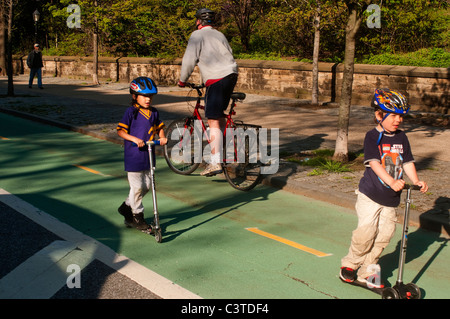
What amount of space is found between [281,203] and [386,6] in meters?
12.1

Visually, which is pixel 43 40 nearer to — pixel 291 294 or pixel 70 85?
pixel 70 85

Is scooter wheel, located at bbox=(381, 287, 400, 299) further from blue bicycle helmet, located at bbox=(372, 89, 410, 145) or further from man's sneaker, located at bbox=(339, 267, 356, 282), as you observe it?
blue bicycle helmet, located at bbox=(372, 89, 410, 145)

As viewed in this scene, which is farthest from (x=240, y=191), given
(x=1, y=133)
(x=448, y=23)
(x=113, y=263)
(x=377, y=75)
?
(x=448, y=23)

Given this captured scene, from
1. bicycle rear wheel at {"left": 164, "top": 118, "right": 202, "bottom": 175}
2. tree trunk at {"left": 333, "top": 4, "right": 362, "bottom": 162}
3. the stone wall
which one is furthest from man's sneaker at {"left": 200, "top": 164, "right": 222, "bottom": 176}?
the stone wall

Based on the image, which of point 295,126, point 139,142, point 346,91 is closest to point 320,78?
point 295,126

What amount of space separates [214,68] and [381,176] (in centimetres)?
411

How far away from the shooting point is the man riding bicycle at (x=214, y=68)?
7984mm

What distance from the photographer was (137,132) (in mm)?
5832

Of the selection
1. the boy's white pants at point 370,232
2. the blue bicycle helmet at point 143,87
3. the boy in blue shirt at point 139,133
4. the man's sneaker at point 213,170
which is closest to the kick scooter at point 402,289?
the boy's white pants at point 370,232

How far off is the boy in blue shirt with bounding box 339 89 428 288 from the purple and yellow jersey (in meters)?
2.25

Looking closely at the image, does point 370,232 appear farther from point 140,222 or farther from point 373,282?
point 140,222

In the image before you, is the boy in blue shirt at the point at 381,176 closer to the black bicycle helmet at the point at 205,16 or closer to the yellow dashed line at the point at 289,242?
the yellow dashed line at the point at 289,242

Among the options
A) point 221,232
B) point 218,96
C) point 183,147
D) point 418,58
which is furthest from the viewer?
point 418,58

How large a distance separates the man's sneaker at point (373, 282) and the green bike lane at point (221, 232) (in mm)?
92
